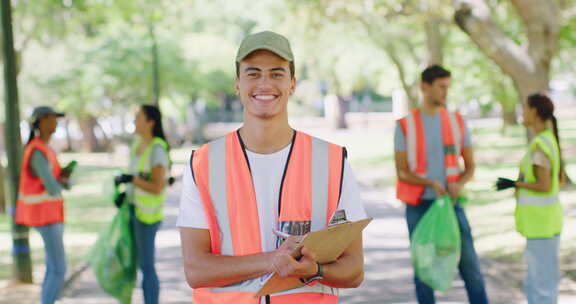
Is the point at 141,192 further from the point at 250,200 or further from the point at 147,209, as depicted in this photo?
the point at 250,200

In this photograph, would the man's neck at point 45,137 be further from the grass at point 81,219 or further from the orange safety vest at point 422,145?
the orange safety vest at point 422,145

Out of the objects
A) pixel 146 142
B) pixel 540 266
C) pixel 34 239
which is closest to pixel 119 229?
pixel 146 142

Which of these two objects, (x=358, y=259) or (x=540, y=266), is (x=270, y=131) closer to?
(x=358, y=259)

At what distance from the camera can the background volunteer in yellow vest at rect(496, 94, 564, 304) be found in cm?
692

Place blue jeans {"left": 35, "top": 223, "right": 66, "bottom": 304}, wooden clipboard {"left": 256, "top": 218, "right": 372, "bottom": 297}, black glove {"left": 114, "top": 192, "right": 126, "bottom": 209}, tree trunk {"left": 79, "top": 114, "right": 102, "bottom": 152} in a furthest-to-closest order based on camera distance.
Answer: tree trunk {"left": 79, "top": 114, "right": 102, "bottom": 152}, black glove {"left": 114, "top": 192, "right": 126, "bottom": 209}, blue jeans {"left": 35, "top": 223, "right": 66, "bottom": 304}, wooden clipboard {"left": 256, "top": 218, "right": 372, "bottom": 297}

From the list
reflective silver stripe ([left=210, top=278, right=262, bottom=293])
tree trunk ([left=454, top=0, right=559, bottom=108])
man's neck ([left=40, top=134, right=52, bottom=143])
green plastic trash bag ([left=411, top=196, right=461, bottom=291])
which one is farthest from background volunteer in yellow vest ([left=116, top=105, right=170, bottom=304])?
tree trunk ([left=454, top=0, right=559, bottom=108])

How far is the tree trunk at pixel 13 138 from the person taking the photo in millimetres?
10789

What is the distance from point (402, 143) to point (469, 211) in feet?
32.9

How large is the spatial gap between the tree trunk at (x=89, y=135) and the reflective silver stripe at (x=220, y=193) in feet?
136

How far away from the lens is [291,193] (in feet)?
11.4

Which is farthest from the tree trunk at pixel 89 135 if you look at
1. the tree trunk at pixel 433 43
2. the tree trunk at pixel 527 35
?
the tree trunk at pixel 527 35

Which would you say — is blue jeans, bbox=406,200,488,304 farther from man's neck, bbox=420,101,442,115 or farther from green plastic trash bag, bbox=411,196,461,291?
man's neck, bbox=420,101,442,115

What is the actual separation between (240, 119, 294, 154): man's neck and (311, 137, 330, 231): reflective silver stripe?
130mm

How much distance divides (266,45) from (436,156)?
4.19 metres
